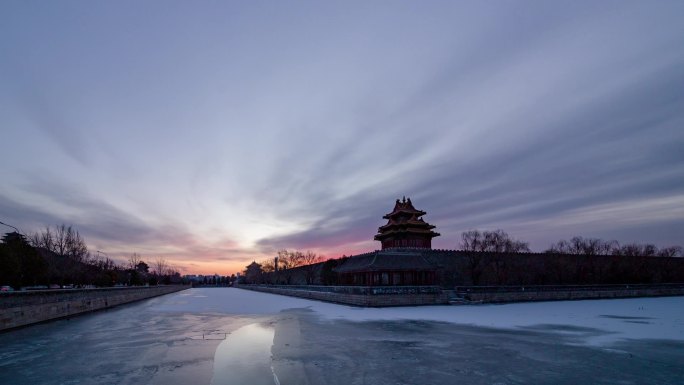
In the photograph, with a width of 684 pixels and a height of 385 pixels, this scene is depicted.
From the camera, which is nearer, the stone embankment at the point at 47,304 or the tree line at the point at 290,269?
the stone embankment at the point at 47,304

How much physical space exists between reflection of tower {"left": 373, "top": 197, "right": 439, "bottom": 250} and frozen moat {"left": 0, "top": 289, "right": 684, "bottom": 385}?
142ft

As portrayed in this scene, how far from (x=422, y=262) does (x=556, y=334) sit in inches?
1279

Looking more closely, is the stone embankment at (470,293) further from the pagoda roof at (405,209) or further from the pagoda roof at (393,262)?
the pagoda roof at (405,209)

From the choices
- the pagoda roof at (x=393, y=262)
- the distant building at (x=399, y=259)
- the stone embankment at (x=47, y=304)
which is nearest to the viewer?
the stone embankment at (x=47, y=304)

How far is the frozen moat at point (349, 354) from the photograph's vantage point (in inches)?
404

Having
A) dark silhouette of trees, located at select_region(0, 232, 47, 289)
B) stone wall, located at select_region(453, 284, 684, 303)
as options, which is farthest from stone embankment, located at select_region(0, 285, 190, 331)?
stone wall, located at select_region(453, 284, 684, 303)

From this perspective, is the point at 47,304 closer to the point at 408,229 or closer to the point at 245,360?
the point at 245,360

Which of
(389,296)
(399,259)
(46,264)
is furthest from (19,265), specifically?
(399,259)

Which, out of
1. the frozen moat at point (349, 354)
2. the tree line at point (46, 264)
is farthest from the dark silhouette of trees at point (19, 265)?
the frozen moat at point (349, 354)

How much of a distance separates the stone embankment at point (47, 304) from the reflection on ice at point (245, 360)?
11960 millimetres

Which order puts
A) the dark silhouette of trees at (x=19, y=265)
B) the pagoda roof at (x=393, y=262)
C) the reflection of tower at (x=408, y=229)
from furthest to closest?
the reflection of tower at (x=408, y=229) < the pagoda roof at (x=393, y=262) < the dark silhouette of trees at (x=19, y=265)

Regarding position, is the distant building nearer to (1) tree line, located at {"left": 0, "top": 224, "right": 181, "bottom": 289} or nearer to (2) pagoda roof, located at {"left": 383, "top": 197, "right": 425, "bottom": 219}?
(2) pagoda roof, located at {"left": 383, "top": 197, "right": 425, "bottom": 219}

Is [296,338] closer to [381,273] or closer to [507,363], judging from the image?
[507,363]

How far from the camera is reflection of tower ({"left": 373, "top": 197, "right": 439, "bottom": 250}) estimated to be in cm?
6481
